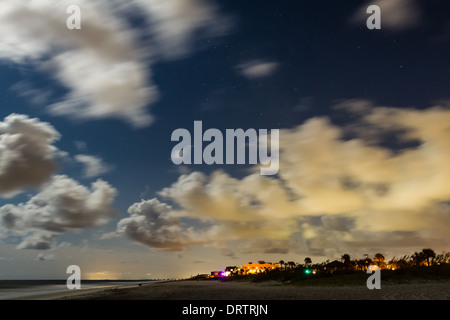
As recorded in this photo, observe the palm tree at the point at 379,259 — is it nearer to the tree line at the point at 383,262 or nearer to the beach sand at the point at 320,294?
the tree line at the point at 383,262

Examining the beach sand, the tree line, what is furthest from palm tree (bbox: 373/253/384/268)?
the beach sand

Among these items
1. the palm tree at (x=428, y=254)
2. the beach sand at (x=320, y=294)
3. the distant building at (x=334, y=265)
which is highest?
the beach sand at (x=320, y=294)

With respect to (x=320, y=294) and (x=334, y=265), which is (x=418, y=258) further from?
(x=320, y=294)

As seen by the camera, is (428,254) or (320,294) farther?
(428,254)

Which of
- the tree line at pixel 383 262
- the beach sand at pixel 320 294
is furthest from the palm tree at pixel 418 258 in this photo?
the beach sand at pixel 320 294

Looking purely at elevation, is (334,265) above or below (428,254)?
below

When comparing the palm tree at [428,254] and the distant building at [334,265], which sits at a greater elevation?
the palm tree at [428,254]

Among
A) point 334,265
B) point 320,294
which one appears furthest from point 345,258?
point 320,294

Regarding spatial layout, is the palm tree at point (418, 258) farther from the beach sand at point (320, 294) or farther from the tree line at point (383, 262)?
the beach sand at point (320, 294)

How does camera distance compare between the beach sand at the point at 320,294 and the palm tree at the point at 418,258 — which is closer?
the beach sand at the point at 320,294
